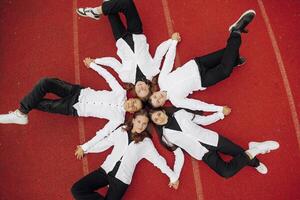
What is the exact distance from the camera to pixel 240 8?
12.6 feet

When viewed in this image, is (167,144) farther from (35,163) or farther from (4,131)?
(4,131)

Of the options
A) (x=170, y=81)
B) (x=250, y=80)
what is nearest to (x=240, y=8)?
(x=250, y=80)

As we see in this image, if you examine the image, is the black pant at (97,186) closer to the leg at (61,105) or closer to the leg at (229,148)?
the leg at (61,105)

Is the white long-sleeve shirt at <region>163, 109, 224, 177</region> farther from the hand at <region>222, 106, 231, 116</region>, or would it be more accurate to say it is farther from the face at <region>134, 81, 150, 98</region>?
the face at <region>134, 81, 150, 98</region>

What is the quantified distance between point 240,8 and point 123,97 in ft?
5.51

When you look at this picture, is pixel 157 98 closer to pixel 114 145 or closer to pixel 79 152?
pixel 114 145

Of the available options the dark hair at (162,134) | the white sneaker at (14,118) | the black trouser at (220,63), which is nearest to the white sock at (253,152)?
the dark hair at (162,134)

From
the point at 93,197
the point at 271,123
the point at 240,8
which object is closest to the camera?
the point at 93,197

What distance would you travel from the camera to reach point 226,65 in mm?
3242

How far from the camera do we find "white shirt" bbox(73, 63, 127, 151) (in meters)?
3.33

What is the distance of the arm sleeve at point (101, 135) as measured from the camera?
3.31 meters

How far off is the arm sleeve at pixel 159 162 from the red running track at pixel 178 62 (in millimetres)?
191

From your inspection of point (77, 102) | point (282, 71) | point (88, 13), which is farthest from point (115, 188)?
point (282, 71)

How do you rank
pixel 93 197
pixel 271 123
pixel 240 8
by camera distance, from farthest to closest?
pixel 240 8, pixel 271 123, pixel 93 197
